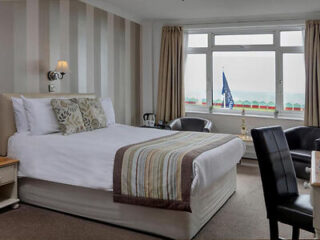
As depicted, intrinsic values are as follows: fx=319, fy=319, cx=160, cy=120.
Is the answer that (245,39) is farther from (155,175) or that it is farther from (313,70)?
(155,175)

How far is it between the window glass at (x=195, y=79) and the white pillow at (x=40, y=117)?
10.7 feet

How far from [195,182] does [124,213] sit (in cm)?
77

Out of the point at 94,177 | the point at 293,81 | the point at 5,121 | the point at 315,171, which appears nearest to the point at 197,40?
the point at 293,81

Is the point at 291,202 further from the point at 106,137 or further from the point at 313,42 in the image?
the point at 313,42

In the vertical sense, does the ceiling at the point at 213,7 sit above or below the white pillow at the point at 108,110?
above

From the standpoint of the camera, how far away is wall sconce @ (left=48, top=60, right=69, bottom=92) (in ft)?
12.9

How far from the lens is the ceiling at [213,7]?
15.3 feet

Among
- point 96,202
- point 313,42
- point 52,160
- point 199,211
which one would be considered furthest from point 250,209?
point 313,42

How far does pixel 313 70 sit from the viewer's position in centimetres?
502

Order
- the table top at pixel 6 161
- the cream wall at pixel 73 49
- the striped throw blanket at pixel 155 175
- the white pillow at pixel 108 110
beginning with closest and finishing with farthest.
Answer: the striped throw blanket at pixel 155 175 < the table top at pixel 6 161 < the cream wall at pixel 73 49 < the white pillow at pixel 108 110

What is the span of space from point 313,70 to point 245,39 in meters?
1.31

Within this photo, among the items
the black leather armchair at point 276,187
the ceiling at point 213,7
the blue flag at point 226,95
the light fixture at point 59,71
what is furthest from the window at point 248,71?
the black leather armchair at point 276,187

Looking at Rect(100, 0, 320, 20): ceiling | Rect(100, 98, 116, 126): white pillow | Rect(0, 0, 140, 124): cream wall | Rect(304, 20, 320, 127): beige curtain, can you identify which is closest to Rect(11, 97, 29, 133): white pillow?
Rect(0, 0, 140, 124): cream wall

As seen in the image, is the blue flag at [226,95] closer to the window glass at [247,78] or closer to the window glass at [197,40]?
the window glass at [247,78]
